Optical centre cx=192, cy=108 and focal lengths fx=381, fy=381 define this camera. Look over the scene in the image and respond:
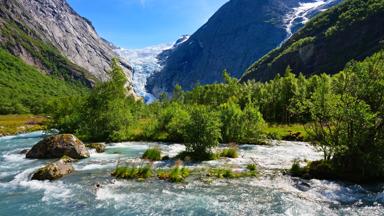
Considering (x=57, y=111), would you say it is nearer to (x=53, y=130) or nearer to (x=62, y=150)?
(x=53, y=130)

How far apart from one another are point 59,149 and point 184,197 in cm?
2821

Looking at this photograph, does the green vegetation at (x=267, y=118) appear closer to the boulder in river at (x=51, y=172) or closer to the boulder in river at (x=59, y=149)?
the boulder in river at (x=59, y=149)

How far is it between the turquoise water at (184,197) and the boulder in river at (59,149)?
10562 mm

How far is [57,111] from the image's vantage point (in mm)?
100125

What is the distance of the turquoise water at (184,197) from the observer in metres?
28.2

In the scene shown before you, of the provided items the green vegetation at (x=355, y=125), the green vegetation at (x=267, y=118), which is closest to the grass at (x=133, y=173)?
the green vegetation at (x=267, y=118)

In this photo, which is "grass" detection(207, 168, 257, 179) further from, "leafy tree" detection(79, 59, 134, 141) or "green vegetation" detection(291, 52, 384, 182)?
"leafy tree" detection(79, 59, 134, 141)

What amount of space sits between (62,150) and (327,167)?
35.2 metres

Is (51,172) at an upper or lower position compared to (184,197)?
upper

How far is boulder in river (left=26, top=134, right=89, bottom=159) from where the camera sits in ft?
174

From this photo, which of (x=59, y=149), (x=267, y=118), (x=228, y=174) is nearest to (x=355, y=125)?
(x=228, y=174)

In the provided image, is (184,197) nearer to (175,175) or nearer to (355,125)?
(175,175)

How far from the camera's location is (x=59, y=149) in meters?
53.4

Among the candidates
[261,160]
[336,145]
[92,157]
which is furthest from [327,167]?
[92,157]
